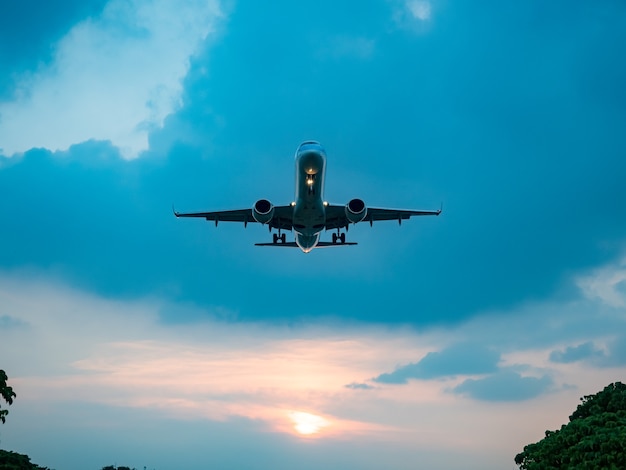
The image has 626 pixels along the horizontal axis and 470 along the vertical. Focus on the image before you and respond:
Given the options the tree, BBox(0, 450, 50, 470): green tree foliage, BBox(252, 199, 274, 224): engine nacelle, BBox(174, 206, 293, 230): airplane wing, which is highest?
BBox(174, 206, 293, 230): airplane wing

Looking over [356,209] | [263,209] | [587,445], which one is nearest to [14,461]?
[263,209]

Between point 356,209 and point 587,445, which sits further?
point 356,209

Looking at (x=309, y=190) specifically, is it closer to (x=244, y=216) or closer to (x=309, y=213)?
(x=309, y=213)

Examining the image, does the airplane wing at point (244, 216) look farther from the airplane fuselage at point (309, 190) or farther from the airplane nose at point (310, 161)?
the airplane nose at point (310, 161)

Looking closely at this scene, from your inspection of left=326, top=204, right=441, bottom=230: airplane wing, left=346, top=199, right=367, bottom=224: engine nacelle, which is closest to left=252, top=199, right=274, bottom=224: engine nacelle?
left=346, top=199, right=367, bottom=224: engine nacelle

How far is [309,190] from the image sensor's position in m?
53.2

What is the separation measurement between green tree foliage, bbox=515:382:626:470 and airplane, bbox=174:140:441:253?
21433 mm

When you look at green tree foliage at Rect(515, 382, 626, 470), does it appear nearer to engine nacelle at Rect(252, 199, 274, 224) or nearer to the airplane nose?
the airplane nose

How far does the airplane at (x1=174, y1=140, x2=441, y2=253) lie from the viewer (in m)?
51.7

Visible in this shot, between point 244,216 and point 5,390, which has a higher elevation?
point 244,216

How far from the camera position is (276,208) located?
59.8 meters

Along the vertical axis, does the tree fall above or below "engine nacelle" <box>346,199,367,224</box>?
below

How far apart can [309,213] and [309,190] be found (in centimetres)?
294

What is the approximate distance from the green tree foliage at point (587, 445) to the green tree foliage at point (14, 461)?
31.5 m
